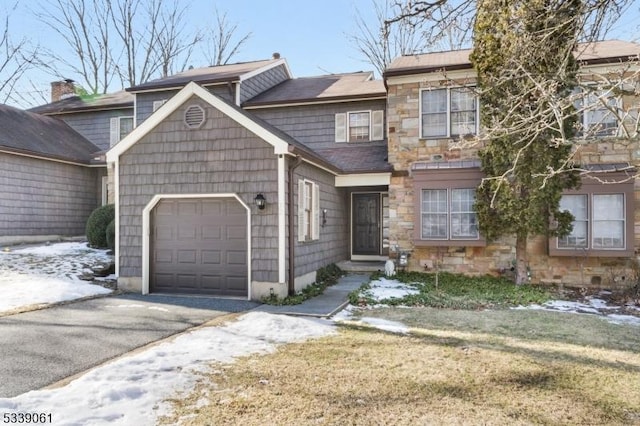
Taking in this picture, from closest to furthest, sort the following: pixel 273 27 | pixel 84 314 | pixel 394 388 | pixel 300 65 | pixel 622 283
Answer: pixel 394 388
pixel 84 314
pixel 622 283
pixel 273 27
pixel 300 65

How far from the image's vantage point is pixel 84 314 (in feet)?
23.0

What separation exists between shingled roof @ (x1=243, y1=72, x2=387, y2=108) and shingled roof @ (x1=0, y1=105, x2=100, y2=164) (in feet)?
20.5

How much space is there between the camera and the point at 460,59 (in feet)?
38.1

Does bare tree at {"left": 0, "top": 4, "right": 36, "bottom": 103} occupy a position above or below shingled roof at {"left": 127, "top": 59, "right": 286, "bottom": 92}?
above

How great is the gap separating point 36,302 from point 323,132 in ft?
27.9

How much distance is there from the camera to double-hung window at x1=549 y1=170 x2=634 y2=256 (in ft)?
32.0

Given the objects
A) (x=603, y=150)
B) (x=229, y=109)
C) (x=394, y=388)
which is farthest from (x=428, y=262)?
(x=394, y=388)

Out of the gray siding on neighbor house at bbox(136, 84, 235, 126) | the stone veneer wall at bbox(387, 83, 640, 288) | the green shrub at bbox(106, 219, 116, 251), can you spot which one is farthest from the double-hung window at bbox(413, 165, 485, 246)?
the gray siding on neighbor house at bbox(136, 84, 235, 126)

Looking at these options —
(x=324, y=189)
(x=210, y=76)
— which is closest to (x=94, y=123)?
(x=210, y=76)

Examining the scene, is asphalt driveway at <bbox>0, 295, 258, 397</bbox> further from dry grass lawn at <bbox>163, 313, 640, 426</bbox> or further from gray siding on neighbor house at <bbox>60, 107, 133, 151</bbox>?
gray siding on neighbor house at <bbox>60, 107, 133, 151</bbox>

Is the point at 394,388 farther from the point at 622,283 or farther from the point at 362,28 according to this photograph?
the point at 362,28

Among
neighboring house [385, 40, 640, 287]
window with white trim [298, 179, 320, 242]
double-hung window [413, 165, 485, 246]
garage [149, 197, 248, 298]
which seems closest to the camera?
garage [149, 197, 248, 298]

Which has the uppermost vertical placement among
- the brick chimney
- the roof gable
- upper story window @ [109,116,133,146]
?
the brick chimney

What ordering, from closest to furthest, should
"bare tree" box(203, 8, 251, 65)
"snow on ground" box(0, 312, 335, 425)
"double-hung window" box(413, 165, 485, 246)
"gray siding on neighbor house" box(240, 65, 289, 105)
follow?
"snow on ground" box(0, 312, 335, 425)
"double-hung window" box(413, 165, 485, 246)
"gray siding on neighbor house" box(240, 65, 289, 105)
"bare tree" box(203, 8, 251, 65)
